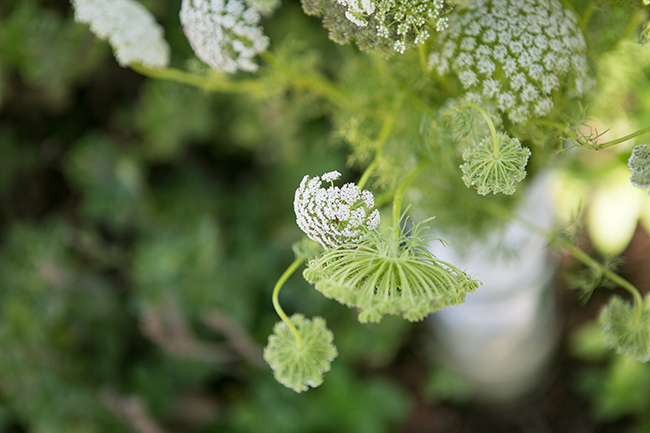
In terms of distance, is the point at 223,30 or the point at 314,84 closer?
the point at 223,30

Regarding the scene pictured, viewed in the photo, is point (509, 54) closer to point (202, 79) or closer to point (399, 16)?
point (399, 16)

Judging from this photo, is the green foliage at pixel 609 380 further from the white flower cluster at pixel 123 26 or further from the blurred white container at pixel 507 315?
the white flower cluster at pixel 123 26

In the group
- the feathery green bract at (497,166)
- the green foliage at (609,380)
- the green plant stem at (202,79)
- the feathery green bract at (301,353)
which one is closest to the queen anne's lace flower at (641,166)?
the feathery green bract at (497,166)

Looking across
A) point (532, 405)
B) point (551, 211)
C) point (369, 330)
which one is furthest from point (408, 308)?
point (532, 405)

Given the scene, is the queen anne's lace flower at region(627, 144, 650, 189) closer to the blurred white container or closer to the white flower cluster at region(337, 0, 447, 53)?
the white flower cluster at region(337, 0, 447, 53)

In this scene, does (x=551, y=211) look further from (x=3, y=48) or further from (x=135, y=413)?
(x=3, y=48)

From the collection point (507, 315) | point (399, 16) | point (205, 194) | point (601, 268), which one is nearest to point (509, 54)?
point (399, 16)
